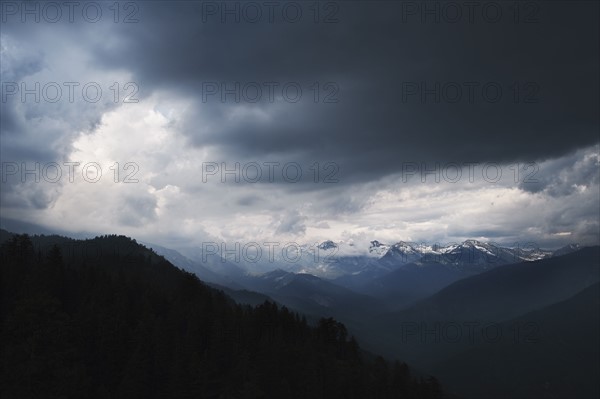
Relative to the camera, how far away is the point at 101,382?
99.5m

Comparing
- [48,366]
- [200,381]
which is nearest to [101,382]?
[48,366]

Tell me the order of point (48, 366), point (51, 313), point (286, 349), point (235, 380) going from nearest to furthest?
1. point (48, 366)
2. point (235, 380)
3. point (51, 313)
4. point (286, 349)

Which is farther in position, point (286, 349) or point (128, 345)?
point (286, 349)

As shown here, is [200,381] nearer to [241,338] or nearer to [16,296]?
[241,338]

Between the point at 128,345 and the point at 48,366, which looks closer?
the point at 48,366

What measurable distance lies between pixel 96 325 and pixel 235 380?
38.9 m

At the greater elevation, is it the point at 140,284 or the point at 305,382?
the point at 140,284

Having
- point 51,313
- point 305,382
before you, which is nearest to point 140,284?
point 51,313

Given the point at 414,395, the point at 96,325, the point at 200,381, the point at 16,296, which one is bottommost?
the point at 414,395

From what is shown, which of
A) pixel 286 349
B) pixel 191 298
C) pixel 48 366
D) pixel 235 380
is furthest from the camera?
pixel 191 298

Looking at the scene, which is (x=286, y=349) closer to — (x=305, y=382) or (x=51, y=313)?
(x=305, y=382)

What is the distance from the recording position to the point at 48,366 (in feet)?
316

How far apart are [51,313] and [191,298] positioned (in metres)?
48.8

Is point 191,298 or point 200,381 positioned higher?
point 191,298
